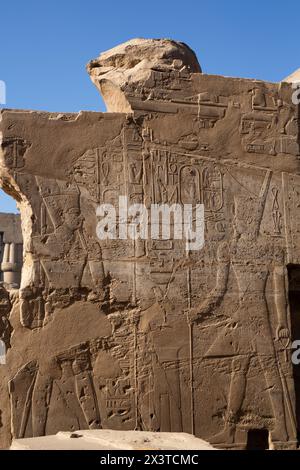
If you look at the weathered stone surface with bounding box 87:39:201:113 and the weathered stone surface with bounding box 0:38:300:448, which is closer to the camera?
the weathered stone surface with bounding box 0:38:300:448

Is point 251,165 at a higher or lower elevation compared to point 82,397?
higher

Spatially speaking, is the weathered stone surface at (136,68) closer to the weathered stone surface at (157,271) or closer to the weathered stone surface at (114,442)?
Result: the weathered stone surface at (157,271)

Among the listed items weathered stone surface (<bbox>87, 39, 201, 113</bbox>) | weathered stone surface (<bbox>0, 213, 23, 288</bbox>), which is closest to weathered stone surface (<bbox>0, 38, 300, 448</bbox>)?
weathered stone surface (<bbox>87, 39, 201, 113</bbox>)

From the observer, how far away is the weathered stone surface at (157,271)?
6387 mm

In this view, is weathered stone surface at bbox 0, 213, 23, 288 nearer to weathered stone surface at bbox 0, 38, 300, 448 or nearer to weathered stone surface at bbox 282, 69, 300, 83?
weathered stone surface at bbox 282, 69, 300, 83

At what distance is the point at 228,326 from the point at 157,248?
3.35 ft

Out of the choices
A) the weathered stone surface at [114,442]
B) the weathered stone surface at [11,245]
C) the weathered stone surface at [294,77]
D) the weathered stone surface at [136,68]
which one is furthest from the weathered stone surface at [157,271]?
the weathered stone surface at [11,245]

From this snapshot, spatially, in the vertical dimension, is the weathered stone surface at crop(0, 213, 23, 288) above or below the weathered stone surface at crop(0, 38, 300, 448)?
above

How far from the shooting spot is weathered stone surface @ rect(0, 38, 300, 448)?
21.0 feet

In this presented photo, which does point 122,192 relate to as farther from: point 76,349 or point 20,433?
point 20,433

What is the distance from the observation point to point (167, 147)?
697cm
